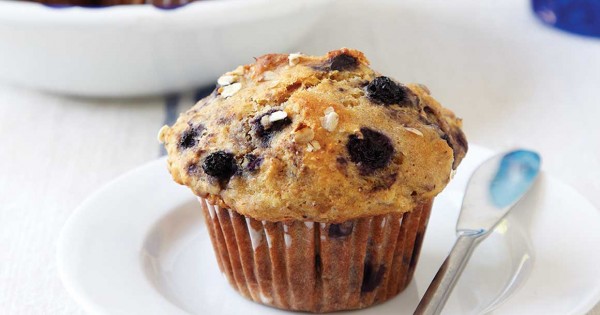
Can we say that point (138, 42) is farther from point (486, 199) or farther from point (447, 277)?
point (447, 277)

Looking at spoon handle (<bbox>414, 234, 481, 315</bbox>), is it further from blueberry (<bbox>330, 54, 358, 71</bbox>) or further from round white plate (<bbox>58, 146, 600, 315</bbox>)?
blueberry (<bbox>330, 54, 358, 71</bbox>)

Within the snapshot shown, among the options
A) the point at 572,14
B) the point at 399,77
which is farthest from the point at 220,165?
the point at 572,14

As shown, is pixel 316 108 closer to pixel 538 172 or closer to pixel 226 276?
pixel 226 276

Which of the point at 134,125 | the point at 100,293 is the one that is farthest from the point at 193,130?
the point at 134,125

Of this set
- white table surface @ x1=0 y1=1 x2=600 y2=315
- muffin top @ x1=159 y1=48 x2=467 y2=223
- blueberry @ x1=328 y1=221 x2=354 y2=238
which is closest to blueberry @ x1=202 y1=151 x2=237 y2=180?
muffin top @ x1=159 y1=48 x2=467 y2=223

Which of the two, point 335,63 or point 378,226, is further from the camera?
point 335,63

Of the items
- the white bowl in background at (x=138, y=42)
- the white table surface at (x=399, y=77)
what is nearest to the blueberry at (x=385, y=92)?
the white table surface at (x=399, y=77)
